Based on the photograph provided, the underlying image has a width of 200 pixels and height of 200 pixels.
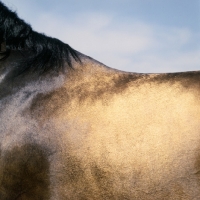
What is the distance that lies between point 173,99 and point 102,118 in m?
0.55

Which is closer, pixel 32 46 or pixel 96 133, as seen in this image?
pixel 96 133

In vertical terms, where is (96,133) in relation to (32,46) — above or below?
below

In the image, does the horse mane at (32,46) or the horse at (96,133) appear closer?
the horse at (96,133)

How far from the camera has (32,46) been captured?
3.43m

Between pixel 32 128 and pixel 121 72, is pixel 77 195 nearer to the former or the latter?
pixel 32 128

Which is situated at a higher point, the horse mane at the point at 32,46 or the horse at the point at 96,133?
the horse mane at the point at 32,46

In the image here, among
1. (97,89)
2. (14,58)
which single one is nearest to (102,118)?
(97,89)

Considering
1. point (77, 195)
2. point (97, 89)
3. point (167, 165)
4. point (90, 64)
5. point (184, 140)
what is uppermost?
point (90, 64)

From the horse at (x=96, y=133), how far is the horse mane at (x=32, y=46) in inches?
1.0

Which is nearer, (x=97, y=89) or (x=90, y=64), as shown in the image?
(x=97, y=89)

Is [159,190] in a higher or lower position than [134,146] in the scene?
lower

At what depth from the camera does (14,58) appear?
132 inches

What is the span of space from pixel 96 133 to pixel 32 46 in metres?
1.24

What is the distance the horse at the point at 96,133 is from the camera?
249 cm
